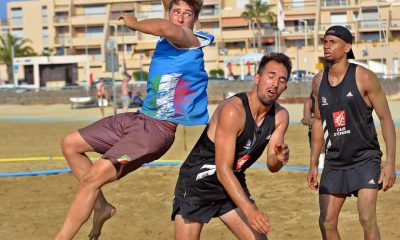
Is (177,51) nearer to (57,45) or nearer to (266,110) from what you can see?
(266,110)

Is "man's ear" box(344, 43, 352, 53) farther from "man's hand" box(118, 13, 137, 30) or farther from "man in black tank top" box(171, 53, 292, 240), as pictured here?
"man's hand" box(118, 13, 137, 30)

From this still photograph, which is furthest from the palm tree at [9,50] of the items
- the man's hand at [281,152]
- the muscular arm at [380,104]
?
the man's hand at [281,152]

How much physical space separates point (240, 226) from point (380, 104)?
5.35ft

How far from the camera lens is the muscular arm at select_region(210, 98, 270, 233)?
4520 millimetres

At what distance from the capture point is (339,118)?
585 cm

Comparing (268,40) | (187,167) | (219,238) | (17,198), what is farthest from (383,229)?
(268,40)

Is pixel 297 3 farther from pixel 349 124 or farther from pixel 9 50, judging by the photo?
pixel 349 124

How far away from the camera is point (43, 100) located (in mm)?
45188

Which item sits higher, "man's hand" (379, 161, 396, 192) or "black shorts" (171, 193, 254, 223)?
"man's hand" (379, 161, 396, 192)

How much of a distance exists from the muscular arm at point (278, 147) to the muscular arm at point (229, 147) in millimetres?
298

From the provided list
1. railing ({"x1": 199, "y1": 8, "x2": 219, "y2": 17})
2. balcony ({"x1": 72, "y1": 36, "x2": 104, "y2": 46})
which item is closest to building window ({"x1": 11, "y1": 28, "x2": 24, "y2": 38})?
balcony ({"x1": 72, "y1": 36, "x2": 104, "y2": 46})

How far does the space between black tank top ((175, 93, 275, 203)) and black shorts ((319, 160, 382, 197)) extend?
1.01m

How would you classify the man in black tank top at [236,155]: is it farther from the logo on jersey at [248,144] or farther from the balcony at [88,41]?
the balcony at [88,41]

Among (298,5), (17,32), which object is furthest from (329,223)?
(17,32)
